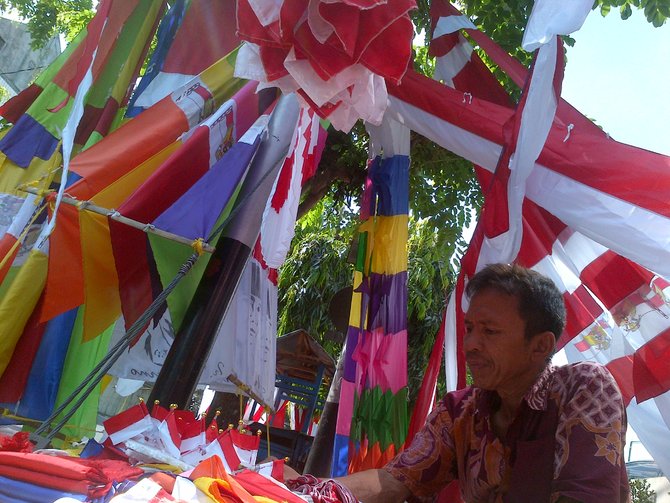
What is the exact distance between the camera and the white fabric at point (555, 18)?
2291 millimetres

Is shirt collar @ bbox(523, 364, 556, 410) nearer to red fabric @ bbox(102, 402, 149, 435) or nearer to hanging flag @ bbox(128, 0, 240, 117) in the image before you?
red fabric @ bbox(102, 402, 149, 435)

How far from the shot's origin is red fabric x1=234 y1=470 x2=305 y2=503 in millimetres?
1432

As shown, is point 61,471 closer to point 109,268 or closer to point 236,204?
point 109,268

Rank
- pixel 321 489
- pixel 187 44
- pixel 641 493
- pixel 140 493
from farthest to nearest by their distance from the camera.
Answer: pixel 641 493 → pixel 187 44 → pixel 321 489 → pixel 140 493

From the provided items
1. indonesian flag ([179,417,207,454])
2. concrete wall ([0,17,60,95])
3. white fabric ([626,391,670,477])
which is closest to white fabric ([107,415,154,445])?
indonesian flag ([179,417,207,454])

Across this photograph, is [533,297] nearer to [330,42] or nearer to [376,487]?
[376,487]

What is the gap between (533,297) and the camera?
2.12m

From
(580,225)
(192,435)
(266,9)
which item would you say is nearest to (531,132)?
(580,225)

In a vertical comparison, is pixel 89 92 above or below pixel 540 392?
above

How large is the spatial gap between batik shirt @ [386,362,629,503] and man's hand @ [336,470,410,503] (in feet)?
0.10

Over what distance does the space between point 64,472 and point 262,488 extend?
1.27ft

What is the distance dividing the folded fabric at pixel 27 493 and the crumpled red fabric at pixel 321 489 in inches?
23.6

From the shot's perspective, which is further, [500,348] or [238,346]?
[238,346]

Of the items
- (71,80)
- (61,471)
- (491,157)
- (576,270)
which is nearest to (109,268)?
(71,80)
